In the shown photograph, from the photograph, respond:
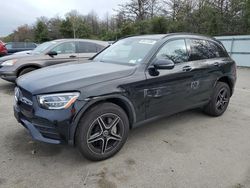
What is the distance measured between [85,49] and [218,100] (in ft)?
15.2

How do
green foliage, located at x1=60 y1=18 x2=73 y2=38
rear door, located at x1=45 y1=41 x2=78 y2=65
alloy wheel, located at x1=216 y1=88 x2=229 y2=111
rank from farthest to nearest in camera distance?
green foliage, located at x1=60 y1=18 x2=73 y2=38 → rear door, located at x1=45 y1=41 x2=78 y2=65 → alloy wheel, located at x1=216 y1=88 x2=229 y2=111

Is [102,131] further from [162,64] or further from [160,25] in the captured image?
[160,25]

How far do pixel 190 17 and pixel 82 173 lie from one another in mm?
21499

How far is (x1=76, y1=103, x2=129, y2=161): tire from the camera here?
266cm

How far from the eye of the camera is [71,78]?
2.76 metres

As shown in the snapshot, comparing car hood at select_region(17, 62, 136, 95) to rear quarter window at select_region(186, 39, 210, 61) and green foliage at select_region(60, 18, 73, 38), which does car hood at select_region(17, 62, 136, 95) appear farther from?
green foliage at select_region(60, 18, 73, 38)

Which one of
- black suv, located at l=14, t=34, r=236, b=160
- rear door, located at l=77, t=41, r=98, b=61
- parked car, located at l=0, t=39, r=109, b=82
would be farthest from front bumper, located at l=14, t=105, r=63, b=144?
rear door, located at l=77, t=41, r=98, b=61

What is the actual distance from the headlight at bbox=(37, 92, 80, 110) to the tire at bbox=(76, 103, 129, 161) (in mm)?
256

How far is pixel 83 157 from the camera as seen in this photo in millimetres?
2986

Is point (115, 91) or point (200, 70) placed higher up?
point (200, 70)

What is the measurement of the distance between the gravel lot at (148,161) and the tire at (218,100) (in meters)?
0.46

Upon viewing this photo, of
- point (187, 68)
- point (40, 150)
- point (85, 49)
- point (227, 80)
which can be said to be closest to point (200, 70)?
point (187, 68)

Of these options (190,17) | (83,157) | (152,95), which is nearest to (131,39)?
(152,95)

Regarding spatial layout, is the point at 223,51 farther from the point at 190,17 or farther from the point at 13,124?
the point at 190,17
